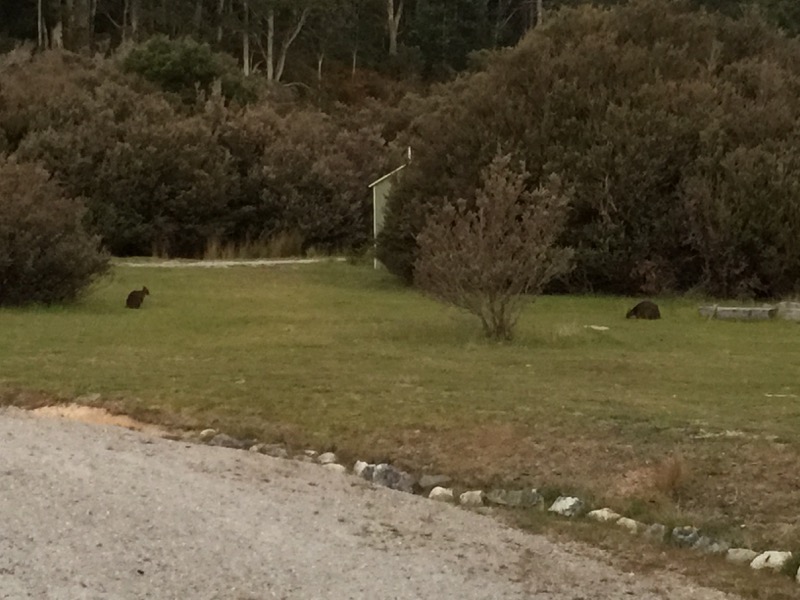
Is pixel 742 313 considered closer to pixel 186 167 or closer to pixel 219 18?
pixel 186 167

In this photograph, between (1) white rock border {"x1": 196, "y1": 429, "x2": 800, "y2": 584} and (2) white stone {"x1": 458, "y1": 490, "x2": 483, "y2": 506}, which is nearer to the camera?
(1) white rock border {"x1": 196, "y1": 429, "x2": 800, "y2": 584}

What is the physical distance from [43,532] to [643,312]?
14969mm

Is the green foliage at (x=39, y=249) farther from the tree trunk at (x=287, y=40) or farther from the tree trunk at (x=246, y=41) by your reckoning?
the tree trunk at (x=287, y=40)

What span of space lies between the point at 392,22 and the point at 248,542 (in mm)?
61276

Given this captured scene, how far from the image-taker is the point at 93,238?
23125mm

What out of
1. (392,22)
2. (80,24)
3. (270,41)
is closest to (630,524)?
(80,24)

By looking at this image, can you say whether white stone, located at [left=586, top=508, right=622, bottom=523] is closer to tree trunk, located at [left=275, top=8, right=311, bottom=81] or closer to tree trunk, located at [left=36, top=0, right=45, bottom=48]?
tree trunk, located at [left=36, top=0, right=45, bottom=48]

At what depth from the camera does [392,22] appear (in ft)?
218

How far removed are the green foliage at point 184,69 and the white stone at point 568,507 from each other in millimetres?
40334

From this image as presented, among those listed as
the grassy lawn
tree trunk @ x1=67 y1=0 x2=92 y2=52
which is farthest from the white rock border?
tree trunk @ x1=67 y1=0 x2=92 y2=52

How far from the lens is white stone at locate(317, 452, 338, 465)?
10.2 meters

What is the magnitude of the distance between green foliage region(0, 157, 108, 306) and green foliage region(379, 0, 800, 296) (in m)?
7.96

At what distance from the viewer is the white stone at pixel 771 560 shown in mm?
7645

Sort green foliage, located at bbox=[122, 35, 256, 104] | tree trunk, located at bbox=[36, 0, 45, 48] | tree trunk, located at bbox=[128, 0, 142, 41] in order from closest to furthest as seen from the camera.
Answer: green foliage, located at bbox=[122, 35, 256, 104], tree trunk, located at bbox=[36, 0, 45, 48], tree trunk, located at bbox=[128, 0, 142, 41]
